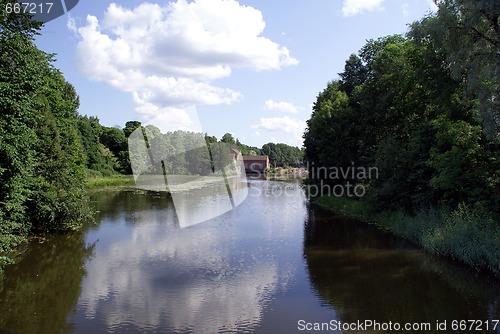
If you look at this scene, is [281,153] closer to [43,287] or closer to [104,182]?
[104,182]

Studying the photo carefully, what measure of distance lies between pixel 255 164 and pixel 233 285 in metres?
108

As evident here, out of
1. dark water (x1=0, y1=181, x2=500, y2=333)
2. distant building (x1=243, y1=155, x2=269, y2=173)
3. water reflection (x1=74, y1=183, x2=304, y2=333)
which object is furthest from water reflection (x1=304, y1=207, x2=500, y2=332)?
distant building (x1=243, y1=155, x2=269, y2=173)

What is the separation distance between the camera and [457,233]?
13.9m

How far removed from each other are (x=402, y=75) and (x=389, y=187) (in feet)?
26.9

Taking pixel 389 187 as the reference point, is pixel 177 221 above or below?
below

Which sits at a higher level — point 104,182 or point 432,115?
point 432,115

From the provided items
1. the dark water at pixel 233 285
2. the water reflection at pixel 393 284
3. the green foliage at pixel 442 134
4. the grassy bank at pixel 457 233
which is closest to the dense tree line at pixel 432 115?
the green foliage at pixel 442 134

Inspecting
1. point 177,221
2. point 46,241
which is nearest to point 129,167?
point 177,221

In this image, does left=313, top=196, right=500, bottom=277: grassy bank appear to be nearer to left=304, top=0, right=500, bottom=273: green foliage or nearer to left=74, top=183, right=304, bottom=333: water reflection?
left=304, top=0, right=500, bottom=273: green foliage

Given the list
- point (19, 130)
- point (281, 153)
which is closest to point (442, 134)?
point (19, 130)

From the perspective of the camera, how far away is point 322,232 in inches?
814

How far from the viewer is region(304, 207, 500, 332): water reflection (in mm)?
9852

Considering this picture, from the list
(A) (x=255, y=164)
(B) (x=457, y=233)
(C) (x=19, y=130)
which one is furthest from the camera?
(A) (x=255, y=164)

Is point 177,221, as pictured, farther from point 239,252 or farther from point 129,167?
point 129,167
